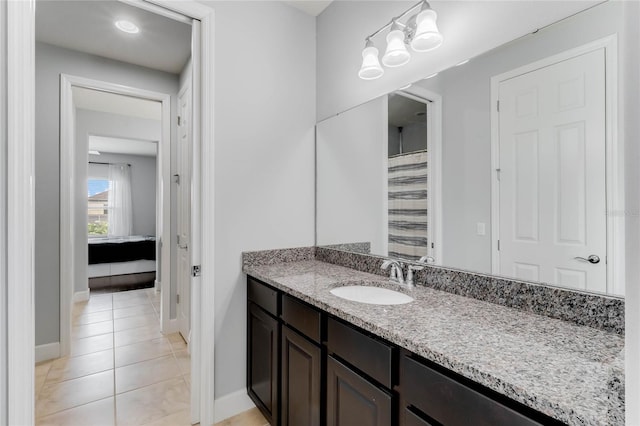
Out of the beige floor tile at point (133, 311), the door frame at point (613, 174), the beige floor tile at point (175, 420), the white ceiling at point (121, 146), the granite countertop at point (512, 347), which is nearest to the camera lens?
the granite countertop at point (512, 347)

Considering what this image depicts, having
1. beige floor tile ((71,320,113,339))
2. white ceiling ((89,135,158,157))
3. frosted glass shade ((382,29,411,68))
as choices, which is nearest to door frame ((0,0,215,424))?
frosted glass shade ((382,29,411,68))

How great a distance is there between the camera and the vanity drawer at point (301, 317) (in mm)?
1316

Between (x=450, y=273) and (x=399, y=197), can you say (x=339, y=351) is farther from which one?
(x=399, y=197)

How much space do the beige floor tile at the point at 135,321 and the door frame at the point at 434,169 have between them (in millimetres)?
3078

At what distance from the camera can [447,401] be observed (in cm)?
81

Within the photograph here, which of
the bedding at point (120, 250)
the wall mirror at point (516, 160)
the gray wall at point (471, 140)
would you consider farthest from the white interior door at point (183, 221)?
the bedding at point (120, 250)

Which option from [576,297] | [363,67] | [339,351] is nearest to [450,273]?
[576,297]

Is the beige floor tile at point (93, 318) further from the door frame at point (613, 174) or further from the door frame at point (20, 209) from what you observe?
the door frame at point (613, 174)

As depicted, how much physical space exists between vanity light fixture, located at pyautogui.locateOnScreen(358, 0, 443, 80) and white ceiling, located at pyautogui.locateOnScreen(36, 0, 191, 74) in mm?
1563

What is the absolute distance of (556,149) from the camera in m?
1.09

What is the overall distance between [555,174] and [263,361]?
164 cm

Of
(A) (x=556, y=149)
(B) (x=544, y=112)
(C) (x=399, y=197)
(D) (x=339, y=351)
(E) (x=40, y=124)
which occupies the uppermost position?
(E) (x=40, y=124)

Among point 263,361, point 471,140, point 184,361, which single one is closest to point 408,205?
point 471,140

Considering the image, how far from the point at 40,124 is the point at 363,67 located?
2.67m
